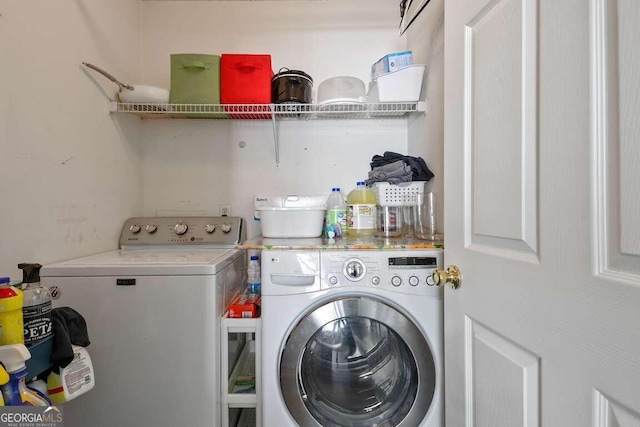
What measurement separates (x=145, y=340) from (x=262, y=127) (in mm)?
1366

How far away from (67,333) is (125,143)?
127 cm

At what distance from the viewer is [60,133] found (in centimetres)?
123

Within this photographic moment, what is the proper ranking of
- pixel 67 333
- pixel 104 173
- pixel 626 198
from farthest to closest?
pixel 104 173 → pixel 67 333 → pixel 626 198

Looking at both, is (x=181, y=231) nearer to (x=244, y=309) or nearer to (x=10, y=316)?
(x=244, y=309)

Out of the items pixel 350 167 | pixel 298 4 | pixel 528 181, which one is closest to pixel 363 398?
pixel 528 181

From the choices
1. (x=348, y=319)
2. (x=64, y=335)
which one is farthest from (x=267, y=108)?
(x=64, y=335)

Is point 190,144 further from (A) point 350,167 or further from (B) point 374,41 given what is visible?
(B) point 374,41

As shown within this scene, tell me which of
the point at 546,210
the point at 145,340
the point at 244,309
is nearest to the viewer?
the point at 546,210

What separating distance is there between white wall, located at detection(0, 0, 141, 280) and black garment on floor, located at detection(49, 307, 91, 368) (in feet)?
1.35

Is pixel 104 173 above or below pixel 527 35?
below

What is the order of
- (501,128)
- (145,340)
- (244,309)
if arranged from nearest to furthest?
(501,128) < (145,340) < (244,309)

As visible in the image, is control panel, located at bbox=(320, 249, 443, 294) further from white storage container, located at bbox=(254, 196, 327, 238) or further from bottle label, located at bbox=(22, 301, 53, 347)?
bottle label, located at bbox=(22, 301, 53, 347)

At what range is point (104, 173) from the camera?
1.52 meters

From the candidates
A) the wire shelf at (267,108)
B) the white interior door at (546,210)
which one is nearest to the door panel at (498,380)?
the white interior door at (546,210)
